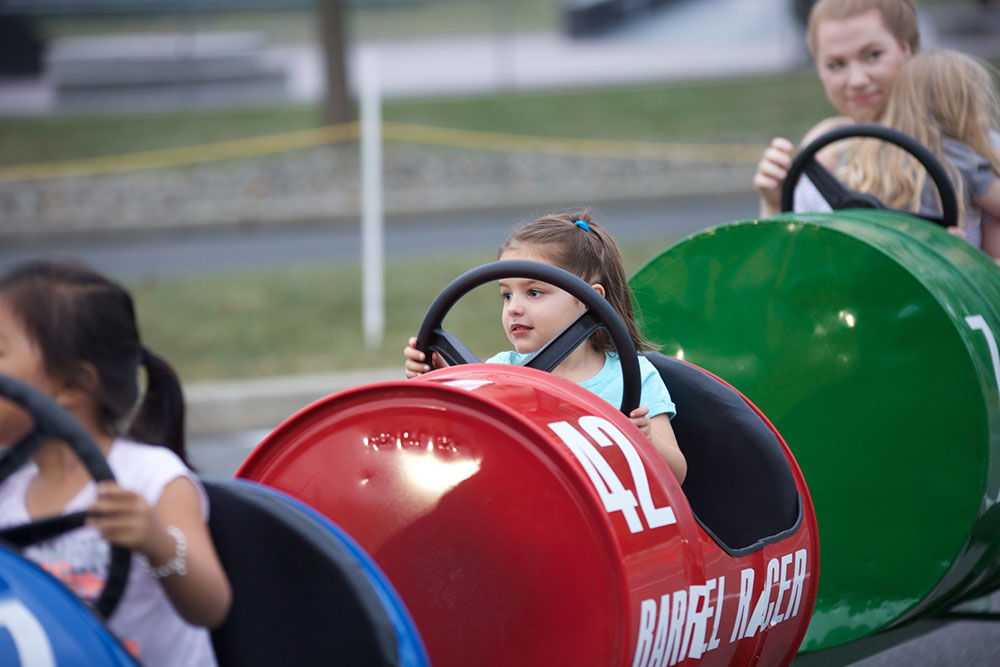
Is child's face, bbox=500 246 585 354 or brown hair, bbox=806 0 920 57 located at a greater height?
brown hair, bbox=806 0 920 57

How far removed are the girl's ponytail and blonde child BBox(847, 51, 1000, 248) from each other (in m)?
2.53

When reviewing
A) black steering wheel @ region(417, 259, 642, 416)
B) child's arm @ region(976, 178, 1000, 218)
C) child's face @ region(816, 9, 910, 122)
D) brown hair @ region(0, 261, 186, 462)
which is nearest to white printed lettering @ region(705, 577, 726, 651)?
→ black steering wheel @ region(417, 259, 642, 416)

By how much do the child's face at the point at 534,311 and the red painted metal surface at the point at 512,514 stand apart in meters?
0.37

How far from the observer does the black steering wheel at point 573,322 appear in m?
2.53

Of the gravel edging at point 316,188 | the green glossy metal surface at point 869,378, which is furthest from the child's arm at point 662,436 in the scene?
the gravel edging at point 316,188

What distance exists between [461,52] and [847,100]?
1934cm

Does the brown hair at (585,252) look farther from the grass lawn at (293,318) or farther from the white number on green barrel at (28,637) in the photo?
the grass lawn at (293,318)

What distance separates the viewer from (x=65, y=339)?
6.13ft

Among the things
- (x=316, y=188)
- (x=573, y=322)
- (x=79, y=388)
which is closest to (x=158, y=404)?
(x=79, y=388)

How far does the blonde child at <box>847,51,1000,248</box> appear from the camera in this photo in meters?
3.89

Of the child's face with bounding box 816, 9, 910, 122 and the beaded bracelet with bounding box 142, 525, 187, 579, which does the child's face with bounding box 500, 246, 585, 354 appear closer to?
the beaded bracelet with bounding box 142, 525, 187, 579

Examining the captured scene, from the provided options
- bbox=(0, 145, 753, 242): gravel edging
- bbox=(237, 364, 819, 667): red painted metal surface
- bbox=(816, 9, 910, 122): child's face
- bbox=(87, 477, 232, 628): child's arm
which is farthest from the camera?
bbox=(0, 145, 753, 242): gravel edging

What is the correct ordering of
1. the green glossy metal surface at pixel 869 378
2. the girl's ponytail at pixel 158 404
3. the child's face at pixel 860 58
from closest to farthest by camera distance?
the girl's ponytail at pixel 158 404, the green glossy metal surface at pixel 869 378, the child's face at pixel 860 58

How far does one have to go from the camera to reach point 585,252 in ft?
9.77
